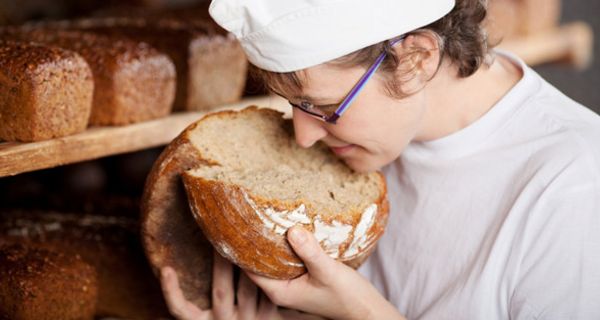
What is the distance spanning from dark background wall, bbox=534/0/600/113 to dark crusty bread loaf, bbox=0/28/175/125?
3.77 metres

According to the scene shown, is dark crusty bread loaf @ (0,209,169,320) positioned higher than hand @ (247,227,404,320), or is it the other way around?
hand @ (247,227,404,320)

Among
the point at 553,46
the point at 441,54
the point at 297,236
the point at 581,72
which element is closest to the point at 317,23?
the point at 441,54

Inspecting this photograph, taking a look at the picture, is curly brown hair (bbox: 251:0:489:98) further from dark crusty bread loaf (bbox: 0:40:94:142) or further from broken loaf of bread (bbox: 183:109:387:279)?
dark crusty bread loaf (bbox: 0:40:94:142)

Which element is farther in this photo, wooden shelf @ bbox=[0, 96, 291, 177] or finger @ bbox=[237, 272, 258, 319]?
finger @ bbox=[237, 272, 258, 319]

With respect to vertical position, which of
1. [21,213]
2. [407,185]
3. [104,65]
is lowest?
[21,213]

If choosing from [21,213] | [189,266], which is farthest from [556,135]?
[21,213]

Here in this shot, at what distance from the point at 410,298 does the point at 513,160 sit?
0.43 m

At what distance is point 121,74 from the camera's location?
5.99 feet

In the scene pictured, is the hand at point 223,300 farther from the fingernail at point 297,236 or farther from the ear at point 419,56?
the ear at point 419,56

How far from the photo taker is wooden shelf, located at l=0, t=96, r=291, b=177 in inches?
58.5

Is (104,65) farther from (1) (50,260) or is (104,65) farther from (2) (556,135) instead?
(2) (556,135)

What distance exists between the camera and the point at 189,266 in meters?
1.65

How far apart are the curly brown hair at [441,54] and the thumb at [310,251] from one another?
28 centimetres

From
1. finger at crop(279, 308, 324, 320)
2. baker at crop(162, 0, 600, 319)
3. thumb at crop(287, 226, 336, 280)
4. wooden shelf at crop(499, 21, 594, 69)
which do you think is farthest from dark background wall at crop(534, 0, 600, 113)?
thumb at crop(287, 226, 336, 280)
